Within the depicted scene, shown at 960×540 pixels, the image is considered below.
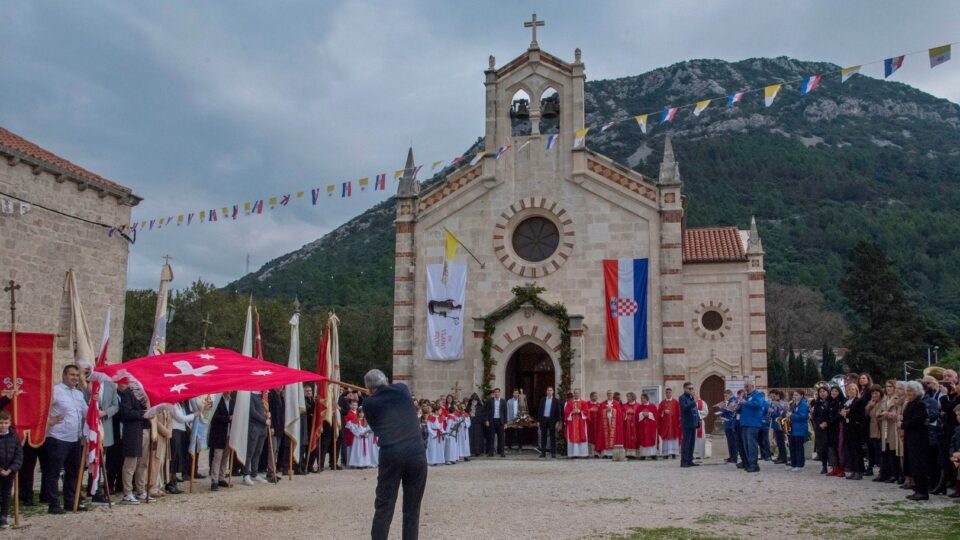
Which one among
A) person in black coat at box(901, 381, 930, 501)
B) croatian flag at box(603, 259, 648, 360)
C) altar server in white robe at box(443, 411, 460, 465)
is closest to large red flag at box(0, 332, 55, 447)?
altar server in white robe at box(443, 411, 460, 465)

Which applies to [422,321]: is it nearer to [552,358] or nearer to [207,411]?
[552,358]

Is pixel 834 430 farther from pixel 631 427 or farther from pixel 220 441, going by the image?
pixel 220 441

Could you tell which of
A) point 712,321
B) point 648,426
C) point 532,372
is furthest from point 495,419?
point 712,321

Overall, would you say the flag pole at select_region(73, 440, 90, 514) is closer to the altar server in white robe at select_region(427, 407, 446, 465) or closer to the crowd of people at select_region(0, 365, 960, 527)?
the crowd of people at select_region(0, 365, 960, 527)

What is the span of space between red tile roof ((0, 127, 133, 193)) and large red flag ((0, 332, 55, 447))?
1063cm

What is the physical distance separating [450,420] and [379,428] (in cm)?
1259

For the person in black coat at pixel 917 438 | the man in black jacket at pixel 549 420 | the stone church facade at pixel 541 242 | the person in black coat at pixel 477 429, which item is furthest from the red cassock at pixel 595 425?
the person in black coat at pixel 917 438

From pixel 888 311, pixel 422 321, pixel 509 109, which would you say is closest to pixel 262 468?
pixel 422 321

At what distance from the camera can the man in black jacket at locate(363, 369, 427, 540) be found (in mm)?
7297

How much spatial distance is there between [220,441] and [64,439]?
3.51 m

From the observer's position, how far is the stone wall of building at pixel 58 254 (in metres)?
19.5

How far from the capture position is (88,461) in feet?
36.4

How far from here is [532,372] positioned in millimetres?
25578

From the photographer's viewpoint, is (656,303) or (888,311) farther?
(888,311)
